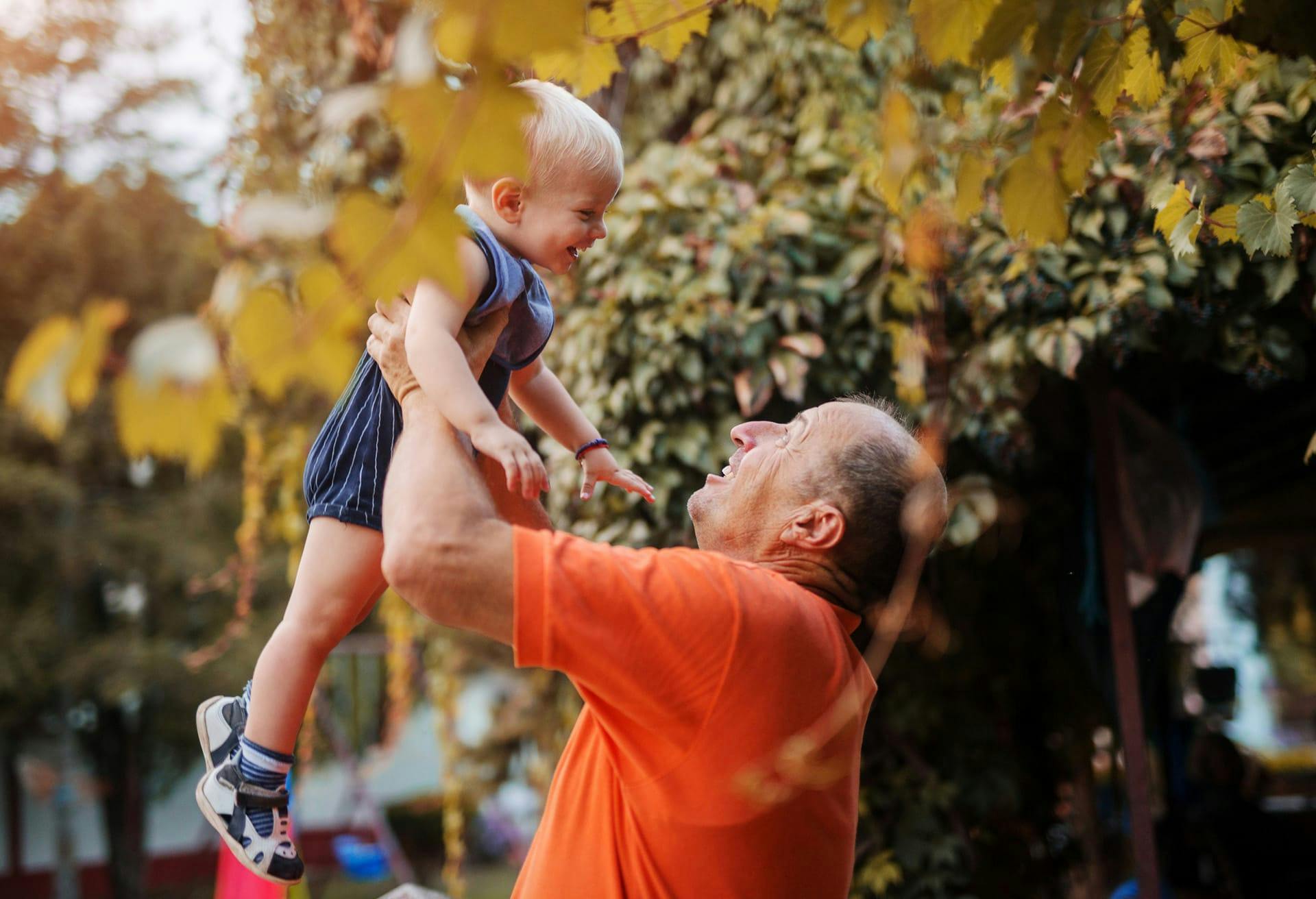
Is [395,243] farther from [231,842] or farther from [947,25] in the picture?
[231,842]

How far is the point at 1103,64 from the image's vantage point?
1.34m

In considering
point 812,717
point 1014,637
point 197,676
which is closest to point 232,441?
point 197,676

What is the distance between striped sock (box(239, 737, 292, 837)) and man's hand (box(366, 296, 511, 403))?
556 mm

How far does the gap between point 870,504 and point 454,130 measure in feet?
3.25

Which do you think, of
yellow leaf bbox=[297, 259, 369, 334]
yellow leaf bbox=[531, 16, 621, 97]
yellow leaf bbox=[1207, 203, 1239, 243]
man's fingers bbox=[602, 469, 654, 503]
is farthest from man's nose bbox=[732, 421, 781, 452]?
yellow leaf bbox=[297, 259, 369, 334]

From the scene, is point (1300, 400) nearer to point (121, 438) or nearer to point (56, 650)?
point (121, 438)

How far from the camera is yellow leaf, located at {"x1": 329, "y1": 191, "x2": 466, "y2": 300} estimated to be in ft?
2.28

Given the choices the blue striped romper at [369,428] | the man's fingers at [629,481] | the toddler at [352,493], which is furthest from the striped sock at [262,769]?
the man's fingers at [629,481]

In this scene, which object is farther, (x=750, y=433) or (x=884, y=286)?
(x=884, y=286)

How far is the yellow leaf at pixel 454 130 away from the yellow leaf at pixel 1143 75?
115 centimetres

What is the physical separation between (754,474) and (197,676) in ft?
40.5

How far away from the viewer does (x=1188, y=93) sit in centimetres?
269

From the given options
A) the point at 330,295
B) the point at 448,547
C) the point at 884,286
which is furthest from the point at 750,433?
the point at 884,286

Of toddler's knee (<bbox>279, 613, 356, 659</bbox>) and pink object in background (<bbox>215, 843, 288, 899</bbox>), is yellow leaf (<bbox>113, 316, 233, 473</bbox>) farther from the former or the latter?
pink object in background (<bbox>215, 843, 288, 899</bbox>)
